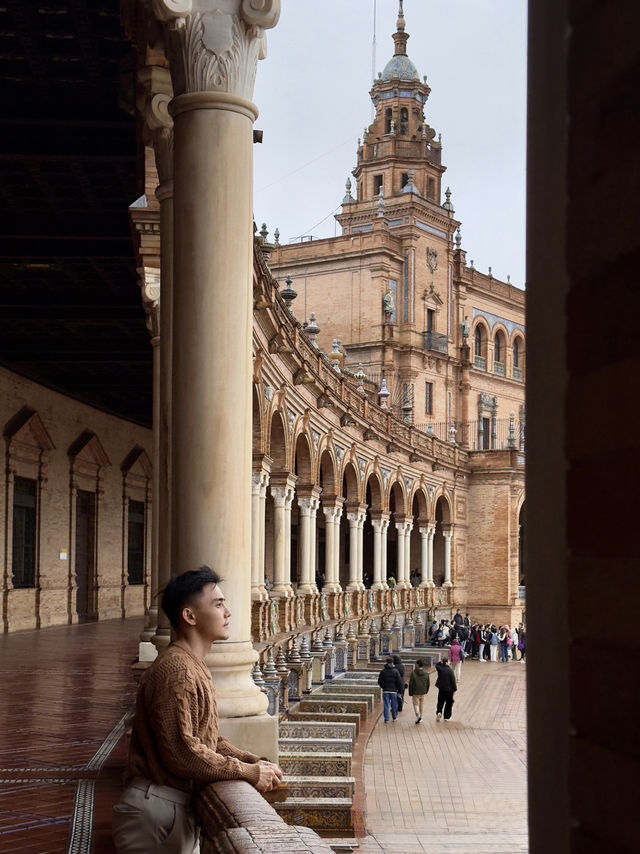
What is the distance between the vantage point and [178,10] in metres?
6.16

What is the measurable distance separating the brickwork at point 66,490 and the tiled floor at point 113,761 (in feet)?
3.19

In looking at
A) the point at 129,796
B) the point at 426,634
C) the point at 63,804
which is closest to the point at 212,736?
the point at 129,796

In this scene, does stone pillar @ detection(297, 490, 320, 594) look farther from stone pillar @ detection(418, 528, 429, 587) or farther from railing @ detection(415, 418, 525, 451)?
railing @ detection(415, 418, 525, 451)

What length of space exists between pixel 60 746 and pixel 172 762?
18.9ft

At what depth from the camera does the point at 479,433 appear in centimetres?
6103

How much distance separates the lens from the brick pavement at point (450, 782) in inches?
513

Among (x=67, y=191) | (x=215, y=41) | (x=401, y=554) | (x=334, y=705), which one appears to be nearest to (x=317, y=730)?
(x=334, y=705)

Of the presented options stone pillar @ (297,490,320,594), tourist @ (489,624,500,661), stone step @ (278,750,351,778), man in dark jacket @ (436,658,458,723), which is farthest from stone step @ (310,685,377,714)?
tourist @ (489,624,500,661)

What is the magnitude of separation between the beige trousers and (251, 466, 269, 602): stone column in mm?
16747

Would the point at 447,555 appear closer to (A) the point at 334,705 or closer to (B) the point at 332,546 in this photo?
(B) the point at 332,546

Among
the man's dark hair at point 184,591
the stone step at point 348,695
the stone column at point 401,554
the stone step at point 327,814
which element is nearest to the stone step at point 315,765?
the stone step at point 327,814

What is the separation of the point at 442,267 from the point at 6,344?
3599 centimetres

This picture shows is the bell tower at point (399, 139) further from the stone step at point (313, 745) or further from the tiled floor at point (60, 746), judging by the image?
the stone step at point (313, 745)

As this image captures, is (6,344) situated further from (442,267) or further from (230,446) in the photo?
(442,267)
